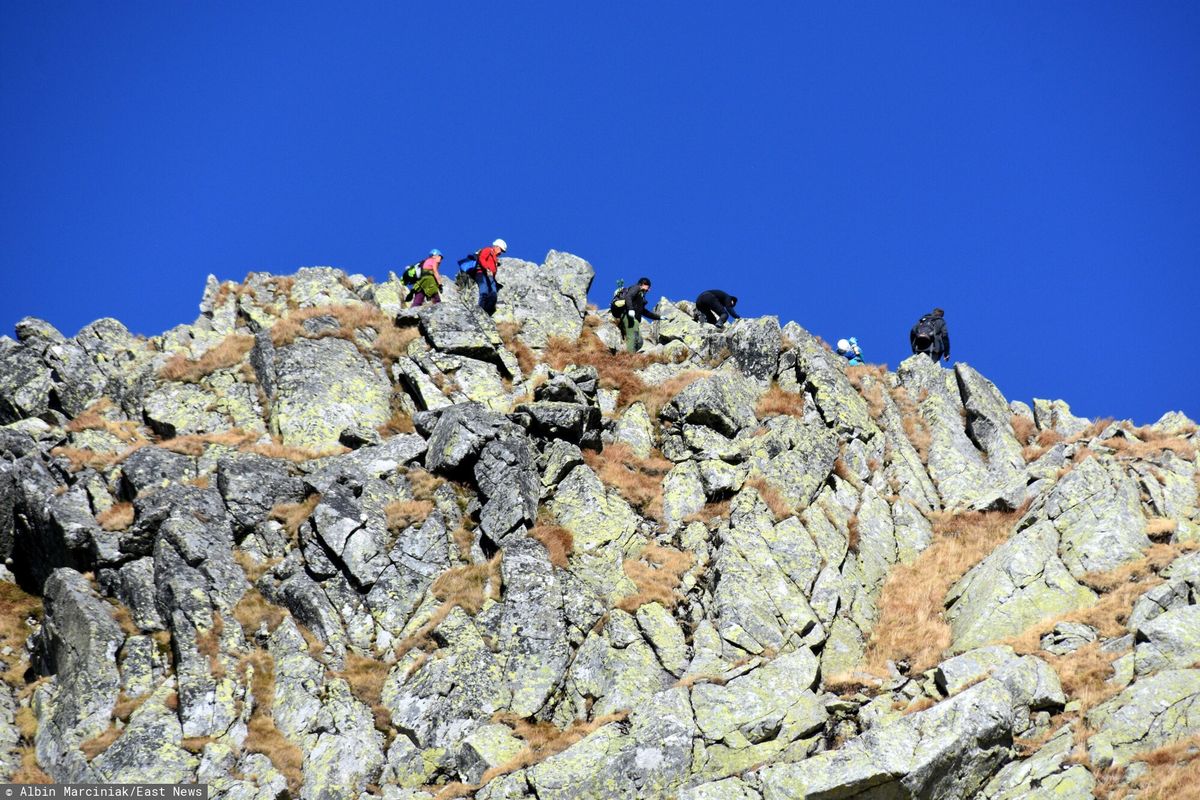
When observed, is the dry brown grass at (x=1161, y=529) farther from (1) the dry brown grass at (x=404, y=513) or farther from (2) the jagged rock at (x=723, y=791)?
(1) the dry brown grass at (x=404, y=513)

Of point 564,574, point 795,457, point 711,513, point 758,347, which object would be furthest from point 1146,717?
point 758,347

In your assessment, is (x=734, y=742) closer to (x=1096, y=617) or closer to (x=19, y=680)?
(x=1096, y=617)

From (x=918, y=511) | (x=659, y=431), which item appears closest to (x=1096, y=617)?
(x=918, y=511)

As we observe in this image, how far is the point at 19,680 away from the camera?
32.2m

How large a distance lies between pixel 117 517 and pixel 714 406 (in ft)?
67.4

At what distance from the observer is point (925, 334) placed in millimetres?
50188

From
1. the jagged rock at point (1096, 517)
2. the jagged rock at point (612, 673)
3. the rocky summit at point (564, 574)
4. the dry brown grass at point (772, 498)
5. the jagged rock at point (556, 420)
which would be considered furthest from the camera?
the jagged rock at point (556, 420)

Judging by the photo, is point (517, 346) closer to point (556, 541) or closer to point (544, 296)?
point (544, 296)

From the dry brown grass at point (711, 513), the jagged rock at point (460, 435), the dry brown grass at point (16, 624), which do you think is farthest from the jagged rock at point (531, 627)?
the dry brown grass at point (16, 624)

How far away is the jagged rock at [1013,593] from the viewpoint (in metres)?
31.0

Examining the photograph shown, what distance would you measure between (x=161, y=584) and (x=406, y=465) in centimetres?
843

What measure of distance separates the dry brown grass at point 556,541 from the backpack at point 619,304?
1539 cm

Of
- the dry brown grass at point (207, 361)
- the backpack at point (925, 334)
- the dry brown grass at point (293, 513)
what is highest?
the dry brown grass at point (207, 361)

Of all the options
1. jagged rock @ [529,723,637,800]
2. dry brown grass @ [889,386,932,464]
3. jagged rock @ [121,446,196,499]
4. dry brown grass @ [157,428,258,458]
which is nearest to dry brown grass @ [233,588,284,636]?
jagged rock @ [121,446,196,499]
